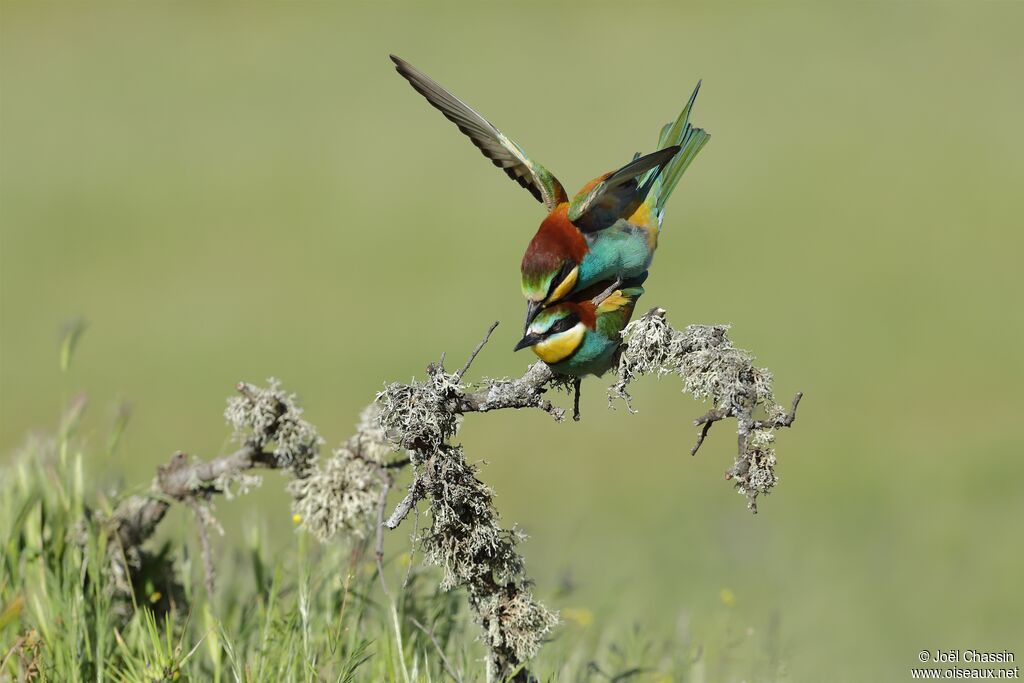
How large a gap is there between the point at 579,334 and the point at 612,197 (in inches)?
27.0

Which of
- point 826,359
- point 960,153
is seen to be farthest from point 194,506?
point 960,153

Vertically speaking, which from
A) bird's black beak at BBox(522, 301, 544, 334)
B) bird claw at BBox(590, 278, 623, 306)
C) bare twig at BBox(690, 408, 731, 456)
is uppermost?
bird claw at BBox(590, 278, 623, 306)

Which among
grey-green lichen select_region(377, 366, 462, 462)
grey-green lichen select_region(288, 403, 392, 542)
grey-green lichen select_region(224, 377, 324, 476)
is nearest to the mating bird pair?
grey-green lichen select_region(377, 366, 462, 462)

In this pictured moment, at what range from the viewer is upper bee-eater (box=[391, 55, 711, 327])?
3.24 meters

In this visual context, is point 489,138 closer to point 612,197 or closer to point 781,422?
point 612,197

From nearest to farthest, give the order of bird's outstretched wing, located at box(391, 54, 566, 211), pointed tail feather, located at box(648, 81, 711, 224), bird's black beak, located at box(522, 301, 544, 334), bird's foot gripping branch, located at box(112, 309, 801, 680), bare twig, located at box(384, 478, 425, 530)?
bird's foot gripping branch, located at box(112, 309, 801, 680) → bare twig, located at box(384, 478, 425, 530) → bird's black beak, located at box(522, 301, 544, 334) → bird's outstretched wing, located at box(391, 54, 566, 211) → pointed tail feather, located at box(648, 81, 711, 224)

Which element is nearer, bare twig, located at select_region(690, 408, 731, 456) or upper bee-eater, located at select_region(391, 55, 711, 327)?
bare twig, located at select_region(690, 408, 731, 456)

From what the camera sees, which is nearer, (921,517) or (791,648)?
(791,648)

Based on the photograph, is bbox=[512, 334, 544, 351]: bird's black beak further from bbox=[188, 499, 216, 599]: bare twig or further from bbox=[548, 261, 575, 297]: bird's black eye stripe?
bbox=[188, 499, 216, 599]: bare twig

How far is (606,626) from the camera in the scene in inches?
170

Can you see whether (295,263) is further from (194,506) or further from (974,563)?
(194,506)

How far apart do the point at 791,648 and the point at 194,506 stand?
81.9 inches

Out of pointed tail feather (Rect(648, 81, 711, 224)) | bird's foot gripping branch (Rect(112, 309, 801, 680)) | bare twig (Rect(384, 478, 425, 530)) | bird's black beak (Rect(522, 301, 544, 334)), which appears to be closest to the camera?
bird's foot gripping branch (Rect(112, 309, 801, 680))

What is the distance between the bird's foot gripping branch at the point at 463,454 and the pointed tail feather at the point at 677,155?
929mm
